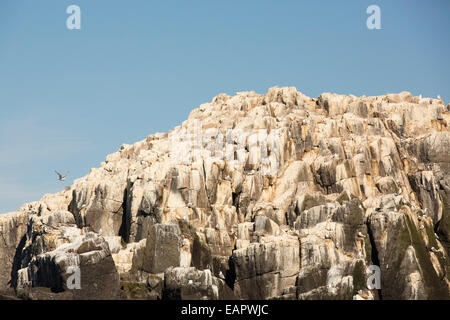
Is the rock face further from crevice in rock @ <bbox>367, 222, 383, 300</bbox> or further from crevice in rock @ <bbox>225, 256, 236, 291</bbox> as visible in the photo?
crevice in rock @ <bbox>367, 222, 383, 300</bbox>

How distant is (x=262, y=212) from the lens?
157 m

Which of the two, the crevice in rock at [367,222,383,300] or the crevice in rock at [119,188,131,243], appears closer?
the crevice in rock at [367,222,383,300]

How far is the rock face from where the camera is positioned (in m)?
140

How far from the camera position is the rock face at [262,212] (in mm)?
140250

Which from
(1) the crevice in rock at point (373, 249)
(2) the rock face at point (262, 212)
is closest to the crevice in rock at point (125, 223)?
(2) the rock face at point (262, 212)

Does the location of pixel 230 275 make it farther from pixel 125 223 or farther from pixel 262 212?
pixel 125 223

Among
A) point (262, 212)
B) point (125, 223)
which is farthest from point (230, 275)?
point (125, 223)

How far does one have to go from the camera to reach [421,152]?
16912 cm

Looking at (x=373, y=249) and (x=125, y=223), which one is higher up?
(x=125, y=223)

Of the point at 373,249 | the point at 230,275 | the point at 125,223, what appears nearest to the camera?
the point at 230,275

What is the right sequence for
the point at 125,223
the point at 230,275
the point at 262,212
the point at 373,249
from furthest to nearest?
the point at 125,223 < the point at 262,212 < the point at 373,249 < the point at 230,275

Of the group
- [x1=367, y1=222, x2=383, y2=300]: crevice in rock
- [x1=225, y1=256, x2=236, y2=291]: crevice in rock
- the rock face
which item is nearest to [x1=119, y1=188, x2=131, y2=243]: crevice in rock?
the rock face
